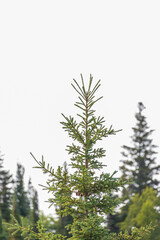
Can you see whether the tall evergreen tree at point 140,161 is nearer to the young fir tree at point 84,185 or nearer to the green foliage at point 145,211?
the green foliage at point 145,211

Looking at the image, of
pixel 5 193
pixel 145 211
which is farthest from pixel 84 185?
pixel 5 193

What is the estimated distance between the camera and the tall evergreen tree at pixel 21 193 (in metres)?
41.9

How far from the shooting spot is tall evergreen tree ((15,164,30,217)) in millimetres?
41931

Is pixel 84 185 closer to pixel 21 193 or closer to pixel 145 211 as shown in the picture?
pixel 145 211

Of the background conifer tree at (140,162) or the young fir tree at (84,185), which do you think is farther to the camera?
the background conifer tree at (140,162)

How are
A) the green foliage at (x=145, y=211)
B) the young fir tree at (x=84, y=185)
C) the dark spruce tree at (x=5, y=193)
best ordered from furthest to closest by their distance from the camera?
1. the dark spruce tree at (x=5, y=193)
2. the green foliage at (x=145, y=211)
3. the young fir tree at (x=84, y=185)

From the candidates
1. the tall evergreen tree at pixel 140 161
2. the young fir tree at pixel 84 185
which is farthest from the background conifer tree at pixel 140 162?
the young fir tree at pixel 84 185

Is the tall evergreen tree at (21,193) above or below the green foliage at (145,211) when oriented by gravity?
above

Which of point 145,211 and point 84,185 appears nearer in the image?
point 84,185

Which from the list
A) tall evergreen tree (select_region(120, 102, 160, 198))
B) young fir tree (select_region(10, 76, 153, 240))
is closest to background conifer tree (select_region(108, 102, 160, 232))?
tall evergreen tree (select_region(120, 102, 160, 198))

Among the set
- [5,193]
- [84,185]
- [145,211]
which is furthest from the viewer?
[5,193]

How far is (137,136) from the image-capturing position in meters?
37.7

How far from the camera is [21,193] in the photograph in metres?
43.3

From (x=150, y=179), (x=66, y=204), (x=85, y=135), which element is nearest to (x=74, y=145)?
(x=85, y=135)
